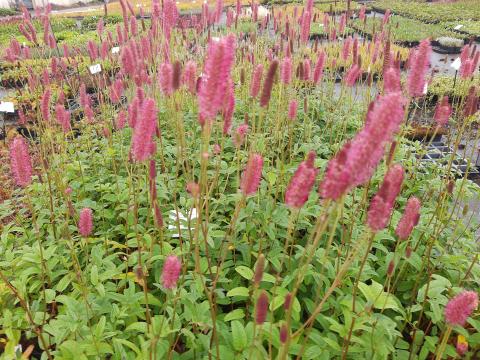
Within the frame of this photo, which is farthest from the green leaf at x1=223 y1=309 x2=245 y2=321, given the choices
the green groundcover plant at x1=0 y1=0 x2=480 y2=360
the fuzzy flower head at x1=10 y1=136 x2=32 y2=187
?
the fuzzy flower head at x1=10 y1=136 x2=32 y2=187

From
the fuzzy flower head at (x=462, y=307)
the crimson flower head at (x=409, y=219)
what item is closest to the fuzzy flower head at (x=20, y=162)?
the crimson flower head at (x=409, y=219)

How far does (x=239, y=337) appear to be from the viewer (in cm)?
157

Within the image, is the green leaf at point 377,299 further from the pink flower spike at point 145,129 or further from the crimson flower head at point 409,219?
the pink flower spike at point 145,129

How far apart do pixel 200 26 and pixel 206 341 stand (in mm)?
3827

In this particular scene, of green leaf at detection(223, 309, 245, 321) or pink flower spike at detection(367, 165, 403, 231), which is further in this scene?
green leaf at detection(223, 309, 245, 321)

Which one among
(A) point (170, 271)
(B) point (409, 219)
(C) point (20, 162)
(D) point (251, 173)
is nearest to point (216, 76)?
(D) point (251, 173)

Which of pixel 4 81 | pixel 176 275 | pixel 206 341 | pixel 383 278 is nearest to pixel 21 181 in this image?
pixel 176 275

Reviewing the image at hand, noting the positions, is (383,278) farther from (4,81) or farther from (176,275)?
(4,81)

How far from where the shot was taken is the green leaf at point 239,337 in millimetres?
1561

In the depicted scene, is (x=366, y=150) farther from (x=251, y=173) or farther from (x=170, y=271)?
(x=170, y=271)

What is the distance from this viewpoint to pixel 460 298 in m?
1.22

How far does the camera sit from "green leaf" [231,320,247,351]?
156 cm

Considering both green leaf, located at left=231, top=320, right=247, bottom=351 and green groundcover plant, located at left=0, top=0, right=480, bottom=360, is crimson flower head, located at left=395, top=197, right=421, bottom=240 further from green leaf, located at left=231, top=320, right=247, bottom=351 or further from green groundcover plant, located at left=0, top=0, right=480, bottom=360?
green leaf, located at left=231, top=320, right=247, bottom=351

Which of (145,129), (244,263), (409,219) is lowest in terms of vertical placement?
(244,263)
